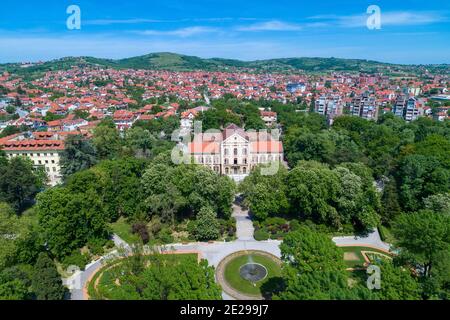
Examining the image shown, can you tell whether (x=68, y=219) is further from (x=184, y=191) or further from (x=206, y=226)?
(x=206, y=226)

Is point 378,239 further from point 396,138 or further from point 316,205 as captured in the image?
point 396,138

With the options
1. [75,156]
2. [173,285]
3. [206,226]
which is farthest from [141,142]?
[173,285]

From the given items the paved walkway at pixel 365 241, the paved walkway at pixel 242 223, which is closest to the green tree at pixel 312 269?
the paved walkway at pixel 242 223

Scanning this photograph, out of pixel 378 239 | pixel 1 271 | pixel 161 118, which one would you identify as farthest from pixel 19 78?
pixel 378 239

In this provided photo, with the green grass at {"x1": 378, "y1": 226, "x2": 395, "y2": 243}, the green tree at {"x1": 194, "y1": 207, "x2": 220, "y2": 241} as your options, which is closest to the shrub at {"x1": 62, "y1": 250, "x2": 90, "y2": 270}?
the green tree at {"x1": 194, "y1": 207, "x2": 220, "y2": 241}

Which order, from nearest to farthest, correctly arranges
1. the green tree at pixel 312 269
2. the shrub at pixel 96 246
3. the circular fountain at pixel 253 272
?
the green tree at pixel 312 269 → the circular fountain at pixel 253 272 → the shrub at pixel 96 246

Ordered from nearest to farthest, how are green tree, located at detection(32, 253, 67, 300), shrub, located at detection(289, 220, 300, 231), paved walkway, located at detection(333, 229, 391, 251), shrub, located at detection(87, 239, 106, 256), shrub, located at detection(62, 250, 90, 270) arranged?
green tree, located at detection(32, 253, 67, 300) → shrub, located at detection(62, 250, 90, 270) → shrub, located at detection(87, 239, 106, 256) → paved walkway, located at detection(333, 229, 391, 251) → shrub, located at detection(289, 220, 300, 231)

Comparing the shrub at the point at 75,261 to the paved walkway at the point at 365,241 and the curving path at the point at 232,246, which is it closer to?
the curving path at the point at 232,246

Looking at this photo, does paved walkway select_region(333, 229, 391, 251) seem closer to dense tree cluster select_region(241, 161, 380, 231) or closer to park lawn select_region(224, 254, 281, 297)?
dense tree cluster select_region(241, 161, 380, 231)
